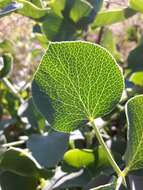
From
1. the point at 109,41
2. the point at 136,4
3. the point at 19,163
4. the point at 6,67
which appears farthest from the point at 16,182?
the point at 109,41

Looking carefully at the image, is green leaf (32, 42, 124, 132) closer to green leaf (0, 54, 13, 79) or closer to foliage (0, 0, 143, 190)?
foliage (0, 0, 143, 190)

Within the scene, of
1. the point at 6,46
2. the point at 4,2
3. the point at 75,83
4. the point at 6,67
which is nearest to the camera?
the point at 75,83

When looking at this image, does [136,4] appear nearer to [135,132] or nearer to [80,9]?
[80,9]

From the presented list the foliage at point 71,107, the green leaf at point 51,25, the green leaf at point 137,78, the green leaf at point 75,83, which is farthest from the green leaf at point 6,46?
the green leaf at point 75,83

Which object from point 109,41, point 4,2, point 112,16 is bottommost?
point 109,41

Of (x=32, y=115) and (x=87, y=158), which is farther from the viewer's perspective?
(x=32, y=115)

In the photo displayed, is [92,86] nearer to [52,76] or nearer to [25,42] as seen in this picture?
[52,76]

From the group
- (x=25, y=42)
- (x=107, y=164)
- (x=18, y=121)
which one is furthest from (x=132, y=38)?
(x=107, y=164)

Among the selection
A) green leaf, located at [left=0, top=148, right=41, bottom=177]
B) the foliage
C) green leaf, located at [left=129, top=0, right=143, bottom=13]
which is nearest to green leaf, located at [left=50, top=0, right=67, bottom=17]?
the foliage
